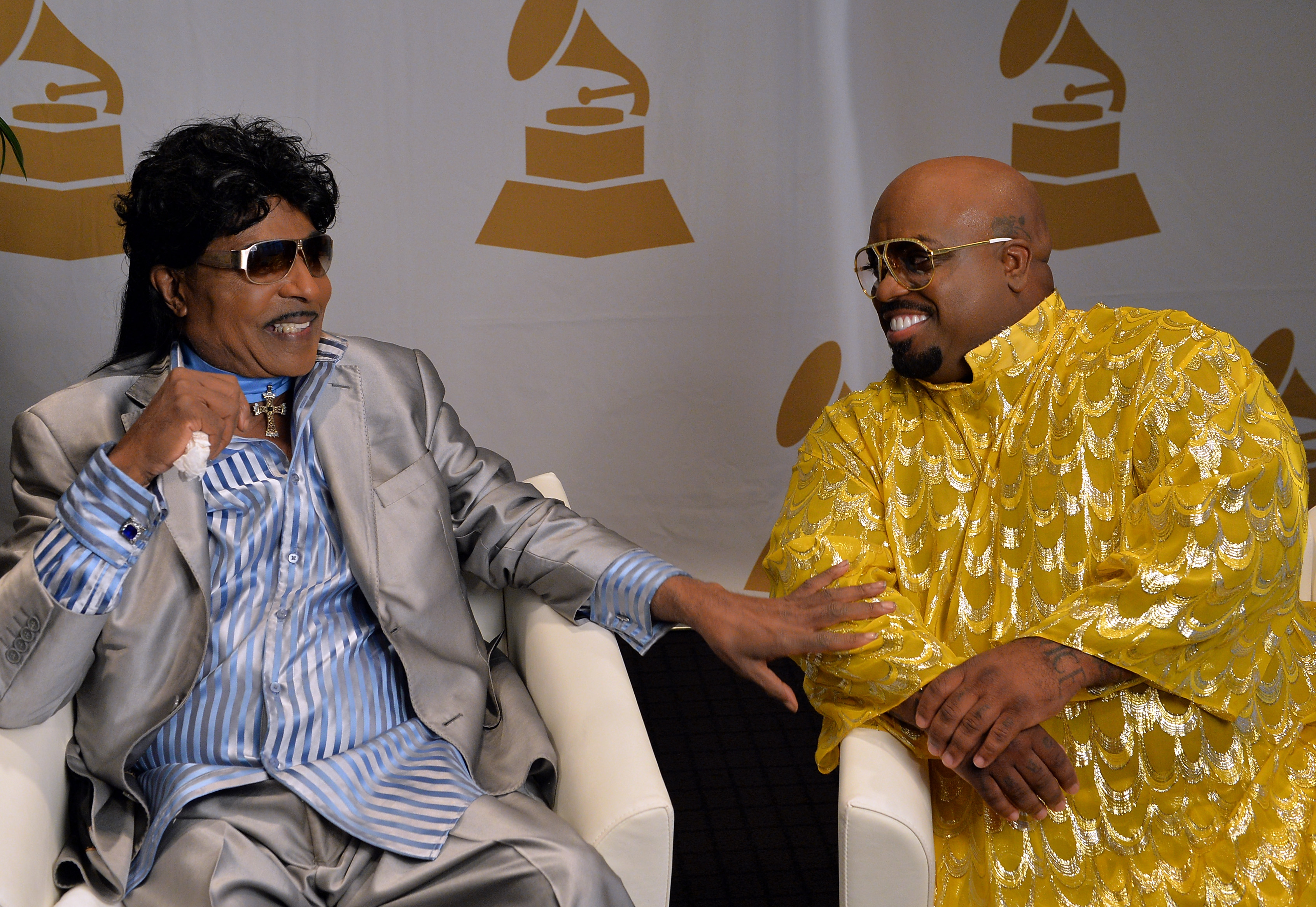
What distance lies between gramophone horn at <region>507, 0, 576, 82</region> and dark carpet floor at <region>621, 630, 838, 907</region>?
77.9 inches

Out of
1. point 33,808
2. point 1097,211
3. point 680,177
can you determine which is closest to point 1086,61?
point 1097,211

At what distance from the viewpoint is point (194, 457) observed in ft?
5.94

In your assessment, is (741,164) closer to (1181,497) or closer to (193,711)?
(1181,497)

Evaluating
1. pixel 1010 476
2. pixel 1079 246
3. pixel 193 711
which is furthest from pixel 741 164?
pixel 193 711

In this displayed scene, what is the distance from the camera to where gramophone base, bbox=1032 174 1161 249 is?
12.8 ft

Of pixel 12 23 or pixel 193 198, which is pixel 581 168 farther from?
pixel 193 198

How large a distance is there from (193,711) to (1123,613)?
4.92ft

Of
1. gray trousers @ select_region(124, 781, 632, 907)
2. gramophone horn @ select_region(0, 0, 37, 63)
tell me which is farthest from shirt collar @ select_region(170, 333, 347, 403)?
gramophone horn @ select_region(0, 0, 37, 63)

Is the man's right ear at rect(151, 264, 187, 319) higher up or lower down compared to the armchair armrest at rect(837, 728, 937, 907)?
higher up

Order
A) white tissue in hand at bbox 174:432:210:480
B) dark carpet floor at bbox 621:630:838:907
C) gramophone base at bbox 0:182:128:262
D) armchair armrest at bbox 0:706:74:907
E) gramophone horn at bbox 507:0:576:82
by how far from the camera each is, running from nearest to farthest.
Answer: armchair armrest at bbox 0:706:74:907 < white tissue in hand at bbox 174:432:210:480 < dark carpet floor at bbox 621:630:838:907 < gramophone base at bbox 0:182:128:262 < gramophone horn at bbox 507:0:576:82

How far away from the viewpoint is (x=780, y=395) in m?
4.06

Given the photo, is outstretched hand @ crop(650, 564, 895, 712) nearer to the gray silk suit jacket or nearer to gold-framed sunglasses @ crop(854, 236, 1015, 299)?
the gray silk suit jacket

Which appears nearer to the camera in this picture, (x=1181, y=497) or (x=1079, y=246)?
(x=1181, y=497)

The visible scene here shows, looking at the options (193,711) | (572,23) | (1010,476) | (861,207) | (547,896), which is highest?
(572,23)
